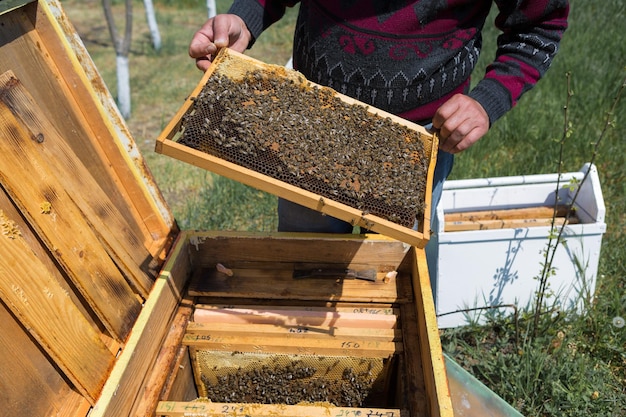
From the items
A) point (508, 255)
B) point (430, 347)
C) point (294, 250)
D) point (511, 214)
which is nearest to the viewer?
point (430, 347)

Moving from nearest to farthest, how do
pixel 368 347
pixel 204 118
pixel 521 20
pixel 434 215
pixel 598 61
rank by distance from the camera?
1. pixel 204 118
2. pixel 368 347
3. pixel 521 20
4. pixel 434 215
5. pixel 598 61

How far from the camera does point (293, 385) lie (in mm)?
2047

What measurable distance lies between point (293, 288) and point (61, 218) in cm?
90

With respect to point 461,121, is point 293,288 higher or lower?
lower

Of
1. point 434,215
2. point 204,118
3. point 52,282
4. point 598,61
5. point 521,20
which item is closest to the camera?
point 52,282

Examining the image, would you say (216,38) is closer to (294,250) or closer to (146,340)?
(294,250)

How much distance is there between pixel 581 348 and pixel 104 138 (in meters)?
2.63

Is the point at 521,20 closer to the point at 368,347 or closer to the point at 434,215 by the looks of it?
the point at 434,215

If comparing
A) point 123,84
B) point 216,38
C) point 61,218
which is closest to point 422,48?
point 216,38

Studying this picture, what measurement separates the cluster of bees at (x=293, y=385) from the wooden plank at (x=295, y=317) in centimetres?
17

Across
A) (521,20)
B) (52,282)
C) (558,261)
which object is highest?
(521,20)

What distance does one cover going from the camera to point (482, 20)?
2.18 m

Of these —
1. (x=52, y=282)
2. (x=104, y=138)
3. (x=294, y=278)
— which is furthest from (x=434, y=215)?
(x=52, y=282)

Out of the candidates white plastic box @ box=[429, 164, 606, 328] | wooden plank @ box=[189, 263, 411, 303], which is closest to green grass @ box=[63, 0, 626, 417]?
white plastic box @ box=[429, 164, 606, 328]
